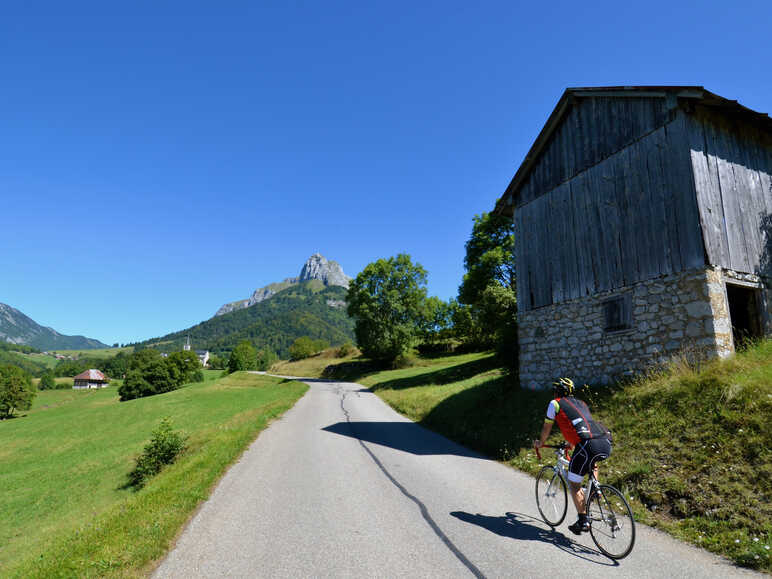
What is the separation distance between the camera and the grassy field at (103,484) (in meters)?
5.73

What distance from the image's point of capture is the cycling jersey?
5504 millimetres

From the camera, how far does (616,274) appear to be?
41.4ft

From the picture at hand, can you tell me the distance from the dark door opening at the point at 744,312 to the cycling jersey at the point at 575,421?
812 centimetres

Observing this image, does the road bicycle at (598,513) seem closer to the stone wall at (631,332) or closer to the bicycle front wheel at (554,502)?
the bicycle front wheel at (554,502)

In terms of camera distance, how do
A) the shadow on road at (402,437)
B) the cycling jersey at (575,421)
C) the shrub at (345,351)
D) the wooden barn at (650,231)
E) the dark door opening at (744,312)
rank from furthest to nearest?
1. the shrub at (345,351)
2. the shadow on road at (402,437)
3. the dark door opening at (744,312)
4. the wooden barn at (650,231)
5. the cycling jersey at (575,421)

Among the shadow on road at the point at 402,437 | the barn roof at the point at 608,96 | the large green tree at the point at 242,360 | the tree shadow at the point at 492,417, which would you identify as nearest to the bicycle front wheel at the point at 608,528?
the tree shadow at the point at 492,417

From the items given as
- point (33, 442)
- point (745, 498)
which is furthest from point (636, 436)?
point (33, 442)

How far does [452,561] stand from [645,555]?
2485 millimetres

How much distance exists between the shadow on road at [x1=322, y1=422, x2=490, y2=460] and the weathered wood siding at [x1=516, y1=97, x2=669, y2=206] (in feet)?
33.4

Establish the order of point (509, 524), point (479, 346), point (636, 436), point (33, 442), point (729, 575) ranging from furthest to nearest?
point (479, 346), point (33, 442), point (636, 436), point (509, 524), point (729, 575)

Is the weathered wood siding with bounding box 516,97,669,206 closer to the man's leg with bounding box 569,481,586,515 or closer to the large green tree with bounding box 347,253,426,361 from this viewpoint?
the man's leg with bounding box 569,481,586,515

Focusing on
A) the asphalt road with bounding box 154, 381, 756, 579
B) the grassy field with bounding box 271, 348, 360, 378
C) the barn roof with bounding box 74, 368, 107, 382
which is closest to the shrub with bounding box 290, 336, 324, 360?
the grassy field with bounding box 271, 348, 360, 378

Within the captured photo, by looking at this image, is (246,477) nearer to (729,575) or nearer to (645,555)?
(645,555)

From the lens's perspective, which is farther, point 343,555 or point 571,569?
point 343,555
